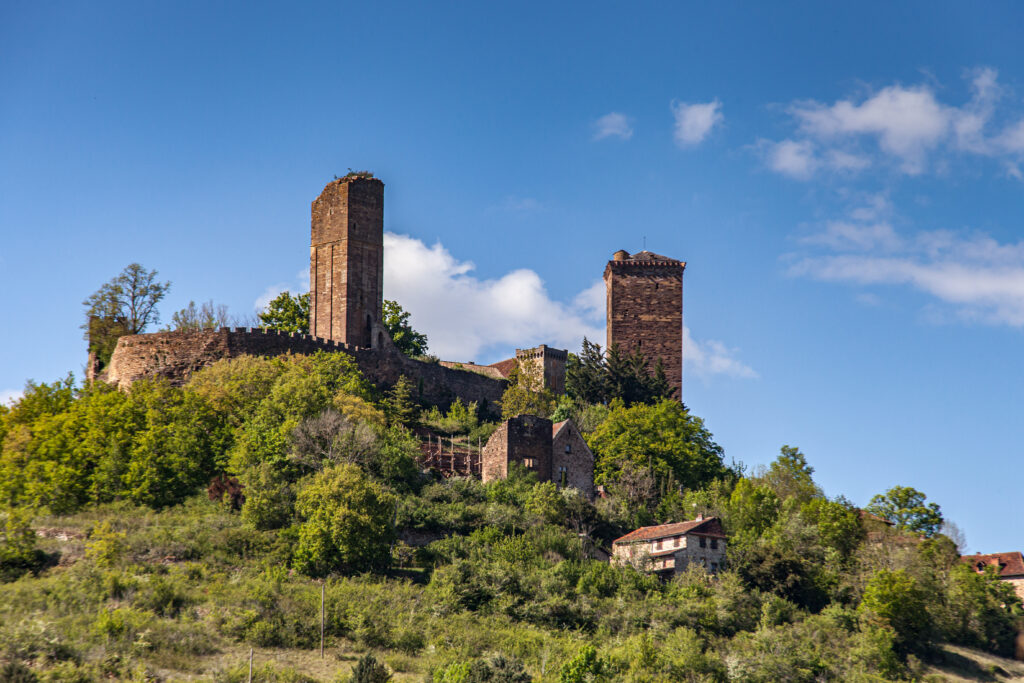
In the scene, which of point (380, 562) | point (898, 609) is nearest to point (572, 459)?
point (380, 562)

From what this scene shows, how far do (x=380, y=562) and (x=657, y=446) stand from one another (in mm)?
17790

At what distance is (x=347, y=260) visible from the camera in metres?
70.4

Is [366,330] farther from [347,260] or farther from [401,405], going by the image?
[401,405]

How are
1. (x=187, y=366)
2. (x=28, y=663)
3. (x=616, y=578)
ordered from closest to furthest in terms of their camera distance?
(x=28, y=663)
(x=616, y=578)
(x=187, y=366)

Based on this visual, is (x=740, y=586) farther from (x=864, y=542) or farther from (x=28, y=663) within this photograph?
(x=28, y=663)

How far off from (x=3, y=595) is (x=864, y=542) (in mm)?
32796

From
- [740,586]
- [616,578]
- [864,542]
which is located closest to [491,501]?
[616,578]

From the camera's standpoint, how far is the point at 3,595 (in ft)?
144

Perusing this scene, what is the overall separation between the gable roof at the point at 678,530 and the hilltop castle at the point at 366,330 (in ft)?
56.8

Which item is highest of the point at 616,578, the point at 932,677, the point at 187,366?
the point at 187,366

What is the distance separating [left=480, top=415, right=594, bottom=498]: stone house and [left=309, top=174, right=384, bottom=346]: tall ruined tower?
44.8 ft

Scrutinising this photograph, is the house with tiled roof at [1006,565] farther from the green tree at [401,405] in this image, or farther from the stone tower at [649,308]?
the green tree at [401,405]

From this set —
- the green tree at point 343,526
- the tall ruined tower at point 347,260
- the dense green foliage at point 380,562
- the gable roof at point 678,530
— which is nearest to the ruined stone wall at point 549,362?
the tall ruined tower at point 347,260

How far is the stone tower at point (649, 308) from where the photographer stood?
7700 centimetres
